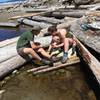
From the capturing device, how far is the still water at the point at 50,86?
7.54 m

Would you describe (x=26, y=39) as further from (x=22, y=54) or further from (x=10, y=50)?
(x=10, y=50)

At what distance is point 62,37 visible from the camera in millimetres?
9906

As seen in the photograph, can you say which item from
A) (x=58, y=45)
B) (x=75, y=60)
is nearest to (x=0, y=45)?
(x=58, y=45)

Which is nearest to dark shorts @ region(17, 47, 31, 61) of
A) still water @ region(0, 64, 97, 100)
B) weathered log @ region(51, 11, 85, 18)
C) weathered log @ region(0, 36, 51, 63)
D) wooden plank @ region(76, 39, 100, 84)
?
weathered log @ region(0, 36, 51, 63)

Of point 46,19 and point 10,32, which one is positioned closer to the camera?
point 10,32

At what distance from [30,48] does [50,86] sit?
6.99 ft

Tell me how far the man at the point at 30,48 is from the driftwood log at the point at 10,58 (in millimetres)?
290

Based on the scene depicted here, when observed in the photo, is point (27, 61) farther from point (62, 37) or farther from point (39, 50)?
point (62, 37)

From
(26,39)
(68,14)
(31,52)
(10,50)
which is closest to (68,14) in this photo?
(68,14)

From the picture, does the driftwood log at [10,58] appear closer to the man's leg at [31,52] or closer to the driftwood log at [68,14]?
the man's leg at [31,52]

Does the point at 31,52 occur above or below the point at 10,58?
above

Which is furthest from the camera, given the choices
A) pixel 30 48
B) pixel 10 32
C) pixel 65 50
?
pixel 10 32

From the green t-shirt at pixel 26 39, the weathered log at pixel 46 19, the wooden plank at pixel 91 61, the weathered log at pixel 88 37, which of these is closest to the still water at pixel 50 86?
the wooden plank at pixel 91 61

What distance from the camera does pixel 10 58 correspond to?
33.0 feet
